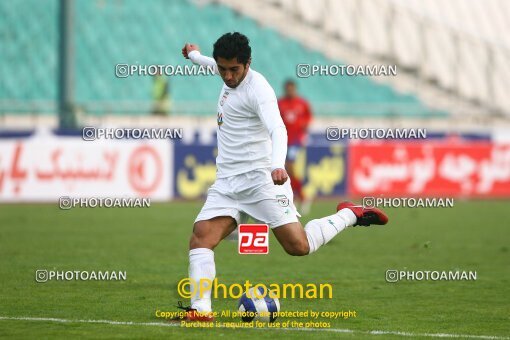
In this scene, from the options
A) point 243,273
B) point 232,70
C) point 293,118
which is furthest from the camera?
point 293,118

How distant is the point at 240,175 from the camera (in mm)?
7852

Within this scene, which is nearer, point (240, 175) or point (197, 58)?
point (240, 175)

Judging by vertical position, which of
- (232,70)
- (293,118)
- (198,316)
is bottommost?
(198,316)

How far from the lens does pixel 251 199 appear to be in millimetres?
7844

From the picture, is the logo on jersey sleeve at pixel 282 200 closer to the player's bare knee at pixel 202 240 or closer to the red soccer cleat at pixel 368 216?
the player's bare knee at pixel 202 240

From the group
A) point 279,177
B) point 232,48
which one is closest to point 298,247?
point 279,177

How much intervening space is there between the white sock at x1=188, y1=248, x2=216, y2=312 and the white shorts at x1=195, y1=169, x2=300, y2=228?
0.32 meters

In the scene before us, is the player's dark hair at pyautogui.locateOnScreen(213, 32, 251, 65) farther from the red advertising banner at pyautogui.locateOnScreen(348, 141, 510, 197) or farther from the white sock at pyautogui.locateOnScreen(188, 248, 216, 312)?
the red advertising banner at pyautogui.locateOnScreen(348, 141, 510, 197)

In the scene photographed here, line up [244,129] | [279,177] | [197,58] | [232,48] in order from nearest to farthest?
1. [279,177]
2. [232,48]
3. [244,129]
4. [197,58]

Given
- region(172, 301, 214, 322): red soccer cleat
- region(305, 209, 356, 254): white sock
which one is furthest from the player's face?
region(172, 301, 214, 322): red soccer cleat

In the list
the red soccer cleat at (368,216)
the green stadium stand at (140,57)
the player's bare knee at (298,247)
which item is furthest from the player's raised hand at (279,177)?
the green stadium stand at (140,57)

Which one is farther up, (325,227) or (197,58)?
(197,58)

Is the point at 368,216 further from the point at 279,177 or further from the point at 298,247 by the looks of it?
the point at 279,177

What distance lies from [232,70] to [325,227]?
1.56 meters
